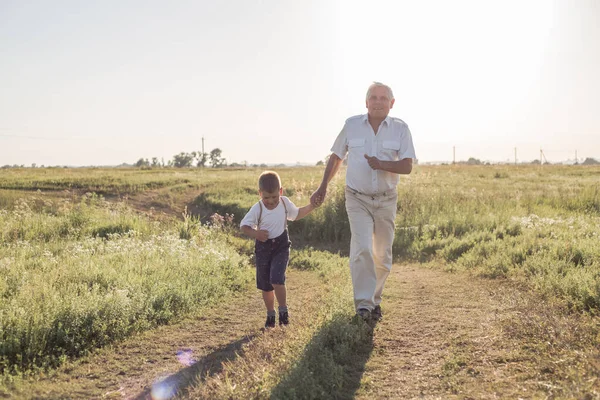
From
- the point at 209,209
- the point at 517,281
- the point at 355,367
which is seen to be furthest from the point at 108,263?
the point at 209,209

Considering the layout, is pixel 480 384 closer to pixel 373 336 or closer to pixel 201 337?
pixel 373 336

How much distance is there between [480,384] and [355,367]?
43.0 inches

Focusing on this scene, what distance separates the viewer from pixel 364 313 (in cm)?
550

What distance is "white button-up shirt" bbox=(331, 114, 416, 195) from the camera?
5.61 metres

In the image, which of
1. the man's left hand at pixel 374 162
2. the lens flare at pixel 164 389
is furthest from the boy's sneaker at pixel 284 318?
the man's left hand at pixel 374 162

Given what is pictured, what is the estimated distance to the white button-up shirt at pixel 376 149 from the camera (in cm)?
561

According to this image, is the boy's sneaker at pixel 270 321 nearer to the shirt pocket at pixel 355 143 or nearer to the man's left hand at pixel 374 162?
the man's left hand at pixel 374 162

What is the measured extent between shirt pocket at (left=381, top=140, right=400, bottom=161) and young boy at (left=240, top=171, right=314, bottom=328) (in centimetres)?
107

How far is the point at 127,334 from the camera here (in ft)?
18.0

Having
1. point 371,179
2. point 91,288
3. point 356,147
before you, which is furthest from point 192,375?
point 356,147

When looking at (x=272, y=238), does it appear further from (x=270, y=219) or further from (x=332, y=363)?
(x=332, y=363)

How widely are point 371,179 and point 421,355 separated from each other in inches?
79.0

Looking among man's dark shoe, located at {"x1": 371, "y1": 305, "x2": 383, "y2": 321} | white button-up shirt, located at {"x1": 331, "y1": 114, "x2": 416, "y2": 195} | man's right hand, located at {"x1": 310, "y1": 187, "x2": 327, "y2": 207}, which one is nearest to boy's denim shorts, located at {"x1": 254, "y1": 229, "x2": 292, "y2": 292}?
man's right hand, located at {"x1": 310, "y1": 187, "x2": 327, "y2": 207}

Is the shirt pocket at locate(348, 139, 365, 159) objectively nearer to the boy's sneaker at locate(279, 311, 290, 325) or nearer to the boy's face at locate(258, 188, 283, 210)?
the boy's face at locate(258, 188, 283, 210)
